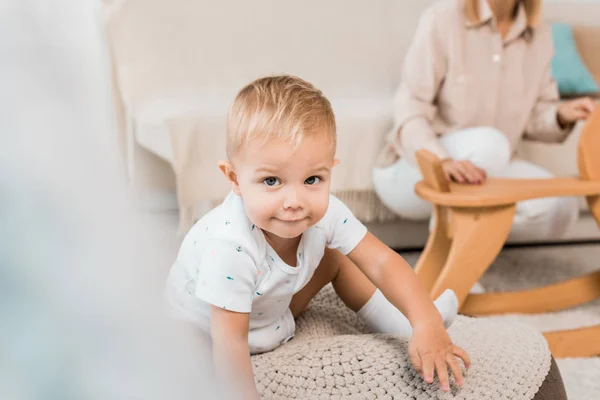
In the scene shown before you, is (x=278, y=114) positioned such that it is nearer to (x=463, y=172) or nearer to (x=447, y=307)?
(x=447, y=307)

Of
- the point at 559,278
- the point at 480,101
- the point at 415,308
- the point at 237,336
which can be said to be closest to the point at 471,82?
the point at 480,101

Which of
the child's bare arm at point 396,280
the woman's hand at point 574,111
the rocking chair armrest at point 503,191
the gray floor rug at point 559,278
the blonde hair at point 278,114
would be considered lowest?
the gray floor rug at point 559,278

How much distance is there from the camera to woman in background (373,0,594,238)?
1163mm

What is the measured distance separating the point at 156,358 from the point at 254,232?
39 cm

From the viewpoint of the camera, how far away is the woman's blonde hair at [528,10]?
117 cm

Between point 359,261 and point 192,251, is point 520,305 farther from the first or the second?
point 192,251

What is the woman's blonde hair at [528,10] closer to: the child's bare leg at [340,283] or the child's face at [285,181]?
the child's bare leg at [340,283]

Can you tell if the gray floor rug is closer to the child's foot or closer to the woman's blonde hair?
the child's foot

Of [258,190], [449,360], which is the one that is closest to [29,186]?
[258,190]

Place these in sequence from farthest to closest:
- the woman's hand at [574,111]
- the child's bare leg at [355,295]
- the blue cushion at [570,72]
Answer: the blue cushion at [570,72] → the woman's hand at [574,111] → the child's bare leg at [355,295]

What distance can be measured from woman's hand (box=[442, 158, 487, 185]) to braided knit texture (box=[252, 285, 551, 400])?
0.36 metres

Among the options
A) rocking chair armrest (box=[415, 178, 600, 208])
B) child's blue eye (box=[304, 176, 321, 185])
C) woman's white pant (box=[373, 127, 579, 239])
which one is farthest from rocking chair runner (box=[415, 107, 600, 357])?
child's blue eye (box=[304, 176, 321, 185])

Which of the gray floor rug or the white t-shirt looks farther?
the gray floor rug

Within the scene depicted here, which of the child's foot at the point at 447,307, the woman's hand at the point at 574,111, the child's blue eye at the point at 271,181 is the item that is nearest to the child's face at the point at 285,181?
the child's blue eye at the point at 271,181
